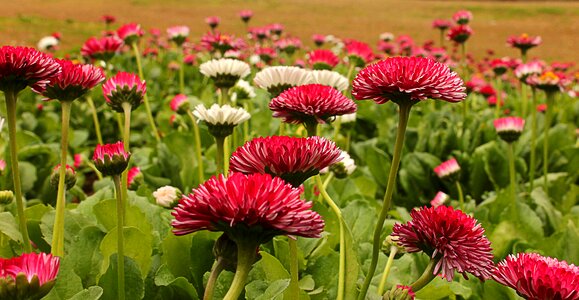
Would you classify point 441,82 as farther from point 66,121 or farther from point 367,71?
point 66,121

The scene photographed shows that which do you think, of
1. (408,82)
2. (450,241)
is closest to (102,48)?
(408,82)

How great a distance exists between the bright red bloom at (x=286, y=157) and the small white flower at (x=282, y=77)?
0.66m

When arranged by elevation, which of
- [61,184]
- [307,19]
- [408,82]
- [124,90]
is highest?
[408,82]

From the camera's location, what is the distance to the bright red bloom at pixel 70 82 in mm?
1132

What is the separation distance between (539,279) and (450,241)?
0.16 metres

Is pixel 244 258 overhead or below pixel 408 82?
below

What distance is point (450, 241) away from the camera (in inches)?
36.6

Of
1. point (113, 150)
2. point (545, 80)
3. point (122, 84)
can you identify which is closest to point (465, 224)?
point (113, 150)

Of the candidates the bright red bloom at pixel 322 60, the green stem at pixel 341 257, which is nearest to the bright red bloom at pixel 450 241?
the green stem at pixel 341 257

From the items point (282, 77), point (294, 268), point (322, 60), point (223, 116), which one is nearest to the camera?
point (294, 268)

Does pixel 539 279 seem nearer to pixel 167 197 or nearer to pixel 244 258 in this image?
pixel 244 258

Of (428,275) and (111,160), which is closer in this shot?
(428,275)

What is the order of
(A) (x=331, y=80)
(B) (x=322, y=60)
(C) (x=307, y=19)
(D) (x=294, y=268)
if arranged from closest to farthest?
(D) (x=294, y=268) → (A) (x=331, y=80) → (B) (x=322, y=60) → (C) (x=307, y=19)

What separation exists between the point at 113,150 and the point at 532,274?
2.55ft
